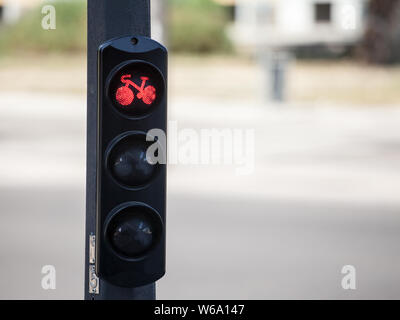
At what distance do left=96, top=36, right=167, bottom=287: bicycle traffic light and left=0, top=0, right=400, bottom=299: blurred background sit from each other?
8.97 ft

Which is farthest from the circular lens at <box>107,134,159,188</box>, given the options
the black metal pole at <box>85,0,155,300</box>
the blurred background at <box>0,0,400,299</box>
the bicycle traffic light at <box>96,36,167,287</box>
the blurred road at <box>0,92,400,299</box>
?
the blurred road at <box>0,92,400,299</box>

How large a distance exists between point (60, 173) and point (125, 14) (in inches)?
365

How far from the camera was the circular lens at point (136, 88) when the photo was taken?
7.79 feet

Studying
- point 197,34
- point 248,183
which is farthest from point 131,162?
point 197,34

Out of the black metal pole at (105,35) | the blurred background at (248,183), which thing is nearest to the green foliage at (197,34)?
the blurred background at (248,183)

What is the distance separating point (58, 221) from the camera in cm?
865

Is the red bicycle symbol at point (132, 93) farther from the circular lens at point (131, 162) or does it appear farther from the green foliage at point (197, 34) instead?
the green foliage at point (197, 34)

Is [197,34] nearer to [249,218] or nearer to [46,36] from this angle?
[46,36]

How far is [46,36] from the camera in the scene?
Result: 34.3 metres

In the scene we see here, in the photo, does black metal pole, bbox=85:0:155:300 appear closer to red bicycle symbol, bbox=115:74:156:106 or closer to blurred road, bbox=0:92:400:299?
red bicycle symbol, bbox=115:74:156:106

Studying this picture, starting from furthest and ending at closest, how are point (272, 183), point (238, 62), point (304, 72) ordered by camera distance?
point (238, 62) < point (304, 72) < point (272, 183)

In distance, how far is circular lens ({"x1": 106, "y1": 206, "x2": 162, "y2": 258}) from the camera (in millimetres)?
2387

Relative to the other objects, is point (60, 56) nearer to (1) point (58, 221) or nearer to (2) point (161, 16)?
(2) point (161, 16)
